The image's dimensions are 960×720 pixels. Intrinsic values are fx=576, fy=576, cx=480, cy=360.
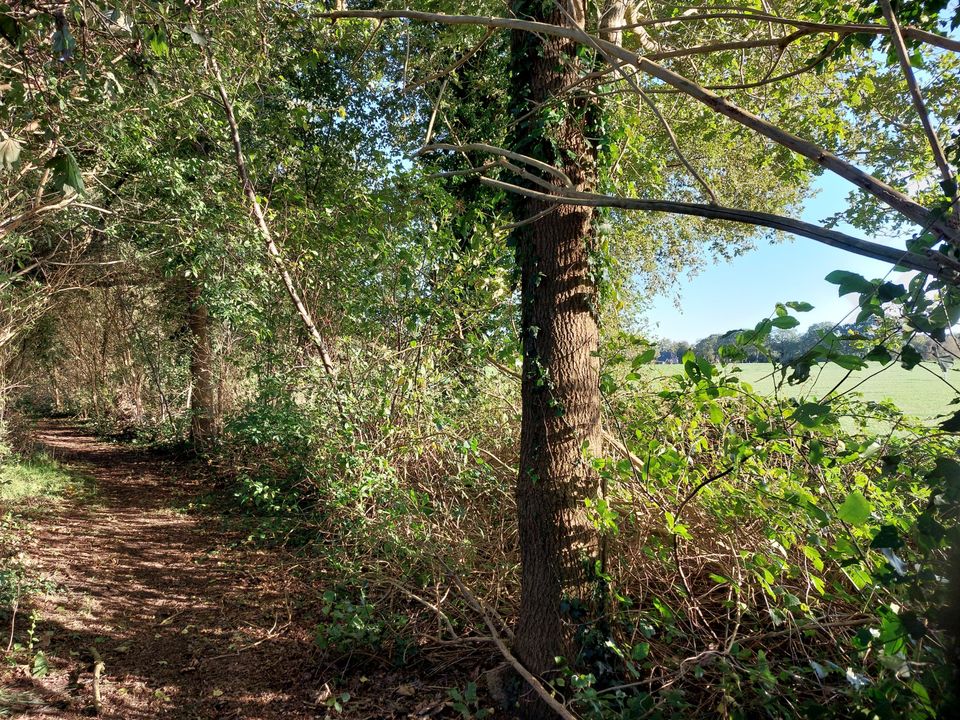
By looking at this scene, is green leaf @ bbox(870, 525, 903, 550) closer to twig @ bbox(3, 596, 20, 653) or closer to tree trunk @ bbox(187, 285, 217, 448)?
twig @ bbox(3, 596, 20, 653)

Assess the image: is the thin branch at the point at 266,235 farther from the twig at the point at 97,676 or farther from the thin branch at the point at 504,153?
the thin branch at the point at 504,153

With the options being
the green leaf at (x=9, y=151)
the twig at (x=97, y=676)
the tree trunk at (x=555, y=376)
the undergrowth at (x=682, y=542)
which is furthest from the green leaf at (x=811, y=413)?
the twig at (x=97, y=676)

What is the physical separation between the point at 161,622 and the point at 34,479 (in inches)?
188

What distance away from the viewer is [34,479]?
819 centimetres

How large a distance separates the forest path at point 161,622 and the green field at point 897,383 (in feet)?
11.4

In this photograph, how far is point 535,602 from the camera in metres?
3.40

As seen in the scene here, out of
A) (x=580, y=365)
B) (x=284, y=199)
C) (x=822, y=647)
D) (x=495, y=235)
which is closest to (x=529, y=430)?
(x=580, y=365)

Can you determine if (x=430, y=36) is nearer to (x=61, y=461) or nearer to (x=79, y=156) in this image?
(x=79, y=156)

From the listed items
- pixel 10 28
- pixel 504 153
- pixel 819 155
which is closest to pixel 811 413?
pixel 819 155

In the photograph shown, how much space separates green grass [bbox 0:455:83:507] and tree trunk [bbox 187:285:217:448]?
1.96 m

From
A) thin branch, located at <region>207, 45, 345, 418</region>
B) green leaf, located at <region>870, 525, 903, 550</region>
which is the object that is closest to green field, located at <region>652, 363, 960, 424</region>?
green leaf, located at <region>870, 525, 903, 550</region>

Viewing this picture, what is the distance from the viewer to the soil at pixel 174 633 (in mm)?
3867

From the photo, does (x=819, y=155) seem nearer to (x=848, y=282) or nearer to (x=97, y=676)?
(x=848, y=282)

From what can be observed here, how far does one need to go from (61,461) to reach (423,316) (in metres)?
8.67
